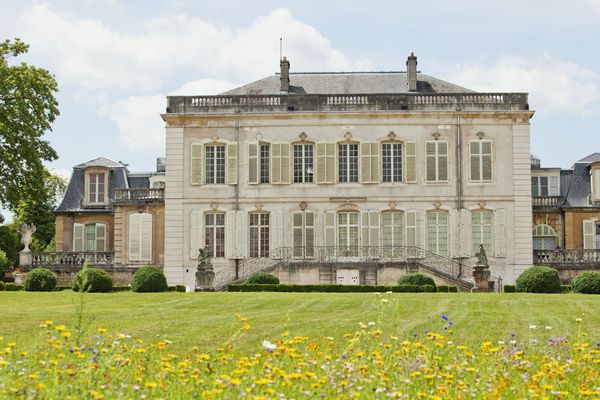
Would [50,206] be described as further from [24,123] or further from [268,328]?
[268,328]

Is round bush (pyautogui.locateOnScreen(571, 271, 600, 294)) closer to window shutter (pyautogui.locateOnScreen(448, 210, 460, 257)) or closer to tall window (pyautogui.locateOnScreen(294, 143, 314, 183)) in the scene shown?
window shutter (pyautogui.locateOnScreen(448, 210, 460, 257))

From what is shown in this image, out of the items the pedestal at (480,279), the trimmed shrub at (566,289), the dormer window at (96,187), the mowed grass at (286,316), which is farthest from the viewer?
the dormer window at (96,187)

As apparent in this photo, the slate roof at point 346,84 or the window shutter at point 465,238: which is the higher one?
the slate roof at point 346,84

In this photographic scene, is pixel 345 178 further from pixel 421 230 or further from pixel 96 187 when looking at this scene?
pixel 96 187

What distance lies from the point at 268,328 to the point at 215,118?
21054 mm

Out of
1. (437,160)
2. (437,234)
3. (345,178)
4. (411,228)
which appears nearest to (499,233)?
(437,234)

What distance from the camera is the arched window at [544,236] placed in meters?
35.6

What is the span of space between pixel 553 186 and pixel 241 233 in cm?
1389

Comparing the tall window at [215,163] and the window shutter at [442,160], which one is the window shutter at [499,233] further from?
the tall window at [215,163]

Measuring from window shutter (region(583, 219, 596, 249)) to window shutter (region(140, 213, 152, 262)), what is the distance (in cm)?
1674

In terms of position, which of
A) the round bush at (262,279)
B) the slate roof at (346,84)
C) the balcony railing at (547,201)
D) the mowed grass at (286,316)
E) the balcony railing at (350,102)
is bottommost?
the mowed grass at (286,316)

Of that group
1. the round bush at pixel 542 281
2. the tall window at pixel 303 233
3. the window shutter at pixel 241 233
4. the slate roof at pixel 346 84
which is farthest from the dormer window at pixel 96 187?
the round bush at pixel 542 281

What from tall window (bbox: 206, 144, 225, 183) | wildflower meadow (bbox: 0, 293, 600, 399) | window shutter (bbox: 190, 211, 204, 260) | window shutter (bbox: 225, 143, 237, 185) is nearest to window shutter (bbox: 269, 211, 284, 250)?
window shutter (bbox: 225, 143, 237, 185)

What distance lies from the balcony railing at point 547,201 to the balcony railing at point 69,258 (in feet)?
54.7
